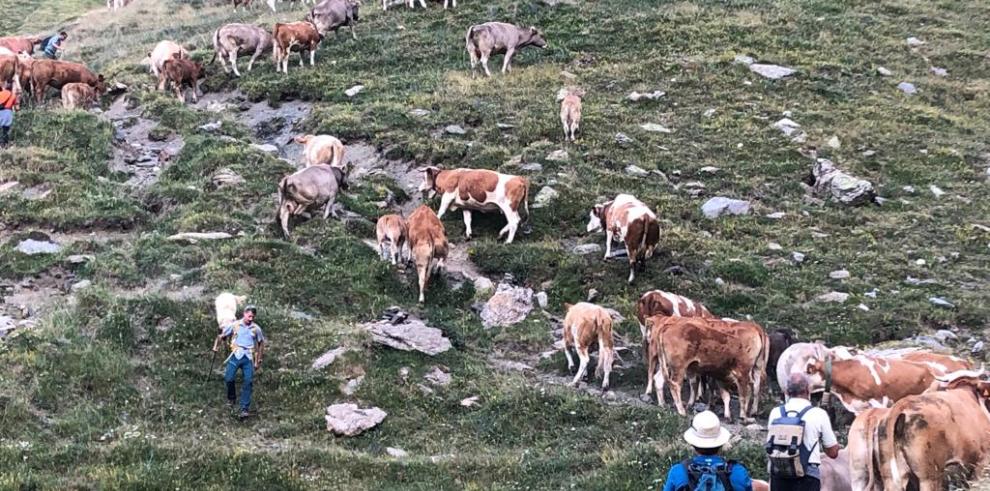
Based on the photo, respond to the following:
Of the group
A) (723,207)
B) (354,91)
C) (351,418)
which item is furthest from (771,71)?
(351,418)

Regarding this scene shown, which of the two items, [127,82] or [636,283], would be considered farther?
[127,82]

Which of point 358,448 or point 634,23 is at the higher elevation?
point 634,23

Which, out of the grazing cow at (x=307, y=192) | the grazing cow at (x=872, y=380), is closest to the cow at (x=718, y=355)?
the grazing cow at (x=872, y=380)

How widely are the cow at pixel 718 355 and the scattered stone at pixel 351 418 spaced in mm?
4267

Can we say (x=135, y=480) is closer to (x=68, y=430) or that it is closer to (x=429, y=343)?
(x=68, y=430)

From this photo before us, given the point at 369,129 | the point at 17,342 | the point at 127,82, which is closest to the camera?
the point at 17,342

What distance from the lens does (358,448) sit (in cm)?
1260

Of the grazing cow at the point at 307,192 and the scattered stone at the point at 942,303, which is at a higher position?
the grazing cow at the point at 307,192

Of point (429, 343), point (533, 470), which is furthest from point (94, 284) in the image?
point (533, 470)

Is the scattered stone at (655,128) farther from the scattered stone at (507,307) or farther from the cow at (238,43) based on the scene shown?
the cow at (238,43)

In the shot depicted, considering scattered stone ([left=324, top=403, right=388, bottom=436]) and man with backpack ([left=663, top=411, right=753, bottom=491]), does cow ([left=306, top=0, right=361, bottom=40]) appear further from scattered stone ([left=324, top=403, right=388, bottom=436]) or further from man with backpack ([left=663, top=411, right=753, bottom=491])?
man with backpack ([left=663, top=411, right=753, bottom=491])

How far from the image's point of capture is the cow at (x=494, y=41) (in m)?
29.5

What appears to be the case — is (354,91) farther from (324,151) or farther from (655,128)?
(655,128)

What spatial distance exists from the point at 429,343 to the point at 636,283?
4760 mm
